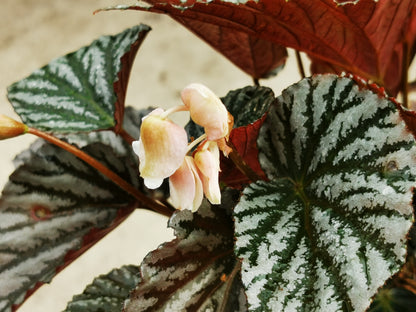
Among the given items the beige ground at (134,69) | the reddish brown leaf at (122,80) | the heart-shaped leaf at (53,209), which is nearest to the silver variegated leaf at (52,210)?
the heart-shaped leaf at (53,209)

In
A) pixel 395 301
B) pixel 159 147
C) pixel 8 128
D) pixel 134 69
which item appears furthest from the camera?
pixel 134 69

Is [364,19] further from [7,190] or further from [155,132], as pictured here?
[7,190]

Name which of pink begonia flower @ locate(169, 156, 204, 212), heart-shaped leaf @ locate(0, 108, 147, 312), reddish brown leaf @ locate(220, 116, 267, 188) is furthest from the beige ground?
pink begonia flower @ locate(169, 156, 204, 212)

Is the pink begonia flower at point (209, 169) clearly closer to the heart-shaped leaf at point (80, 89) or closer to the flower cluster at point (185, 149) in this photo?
the flower cluster at point (185, 149)

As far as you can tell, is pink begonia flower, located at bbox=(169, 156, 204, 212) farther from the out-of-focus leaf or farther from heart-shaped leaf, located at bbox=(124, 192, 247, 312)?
the out-of-focus leaf

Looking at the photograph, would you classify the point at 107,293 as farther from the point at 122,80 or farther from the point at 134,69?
the point at 134,69

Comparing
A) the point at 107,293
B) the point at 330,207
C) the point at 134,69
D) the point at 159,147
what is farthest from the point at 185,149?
the point at 134,69
